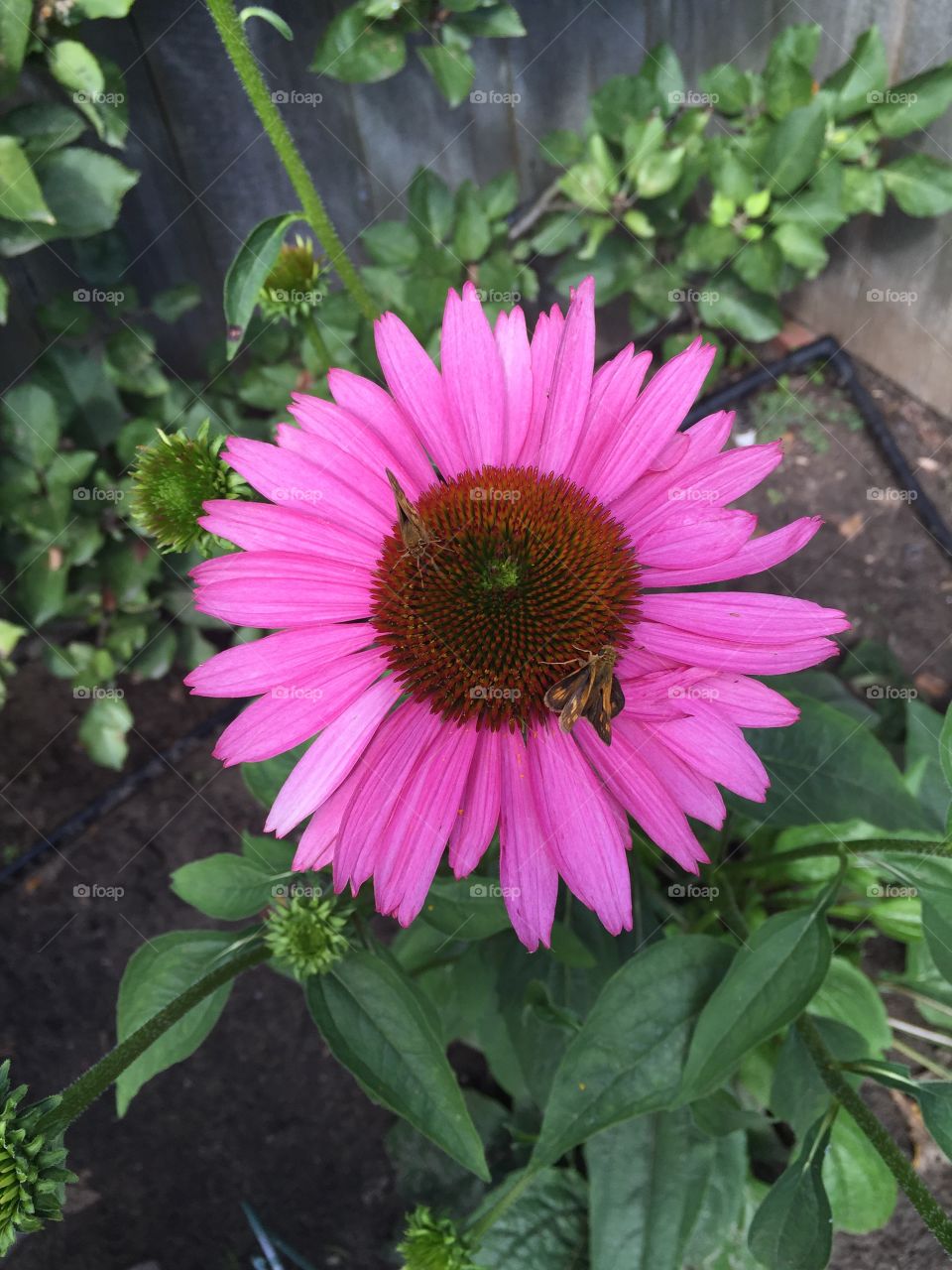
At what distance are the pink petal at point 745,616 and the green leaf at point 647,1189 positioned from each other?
557mm

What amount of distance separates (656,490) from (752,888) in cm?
72

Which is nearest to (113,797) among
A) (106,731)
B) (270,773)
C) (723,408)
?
(106,731)

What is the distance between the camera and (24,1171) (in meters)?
0.67

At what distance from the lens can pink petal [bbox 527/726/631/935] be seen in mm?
779

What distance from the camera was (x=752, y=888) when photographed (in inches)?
53.2

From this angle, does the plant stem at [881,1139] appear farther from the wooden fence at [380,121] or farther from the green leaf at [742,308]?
the wooden fence at [380,121]

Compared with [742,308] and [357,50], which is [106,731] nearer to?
[357,50]

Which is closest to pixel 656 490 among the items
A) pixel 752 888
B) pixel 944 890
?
pixel 944 890

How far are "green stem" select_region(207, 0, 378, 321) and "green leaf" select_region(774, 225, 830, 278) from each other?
3.18 ft

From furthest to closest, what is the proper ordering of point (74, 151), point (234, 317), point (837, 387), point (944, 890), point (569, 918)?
1. point (837, 387)
2. point (74, 151)
3. point (569, 918)
4. point (234, 317)
5. point (944, 890)

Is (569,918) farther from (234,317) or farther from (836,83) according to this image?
(836,83)

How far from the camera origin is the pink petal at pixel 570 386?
813 millimetres

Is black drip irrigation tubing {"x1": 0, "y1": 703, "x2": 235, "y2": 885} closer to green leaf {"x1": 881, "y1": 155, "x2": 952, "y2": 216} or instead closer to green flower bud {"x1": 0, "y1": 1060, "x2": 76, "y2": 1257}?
green flower bud {"x1": 0, "y1": 1060, "x2": 76, "y2": 1257}

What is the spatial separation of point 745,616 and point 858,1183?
79 centimetres
